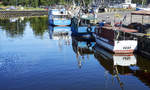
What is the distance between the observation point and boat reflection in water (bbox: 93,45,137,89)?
25.3 metres

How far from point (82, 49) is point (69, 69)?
38.8 feet

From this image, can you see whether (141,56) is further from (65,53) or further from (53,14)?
(53,14)

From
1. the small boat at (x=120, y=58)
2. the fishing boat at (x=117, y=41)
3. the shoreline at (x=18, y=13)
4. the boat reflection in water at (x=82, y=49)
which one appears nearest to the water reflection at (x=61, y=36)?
the boat reflection in water at (x=82, y=49)

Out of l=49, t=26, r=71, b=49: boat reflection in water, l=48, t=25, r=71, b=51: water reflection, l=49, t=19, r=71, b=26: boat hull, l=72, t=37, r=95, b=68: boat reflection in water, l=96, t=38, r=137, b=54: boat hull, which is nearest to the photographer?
l=96, t=38, r=137, b=54: boat hull

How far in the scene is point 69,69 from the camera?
2639cm

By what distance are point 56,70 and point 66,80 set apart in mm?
3556

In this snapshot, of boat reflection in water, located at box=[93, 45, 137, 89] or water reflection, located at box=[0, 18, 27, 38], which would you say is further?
water reflection, located at box=[0, 18, 27, 38]

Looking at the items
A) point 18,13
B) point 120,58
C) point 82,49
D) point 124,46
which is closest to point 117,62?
point 120,58

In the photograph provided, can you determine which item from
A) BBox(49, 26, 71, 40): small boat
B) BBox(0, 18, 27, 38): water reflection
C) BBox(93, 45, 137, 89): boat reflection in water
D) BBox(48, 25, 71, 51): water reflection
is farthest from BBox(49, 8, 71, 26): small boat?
BBox(93, 45, 137, 89): boat reflection in water

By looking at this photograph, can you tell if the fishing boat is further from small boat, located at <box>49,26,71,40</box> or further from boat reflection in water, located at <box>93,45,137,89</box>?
small boat, located at <box>49,26,71,40</box>

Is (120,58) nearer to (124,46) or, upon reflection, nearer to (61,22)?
(124,46)

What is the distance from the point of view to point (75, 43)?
141 ft

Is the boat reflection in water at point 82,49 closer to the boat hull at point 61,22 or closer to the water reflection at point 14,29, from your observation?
the water reflection at point 14,29

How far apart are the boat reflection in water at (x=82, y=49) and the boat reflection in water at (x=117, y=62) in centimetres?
148
